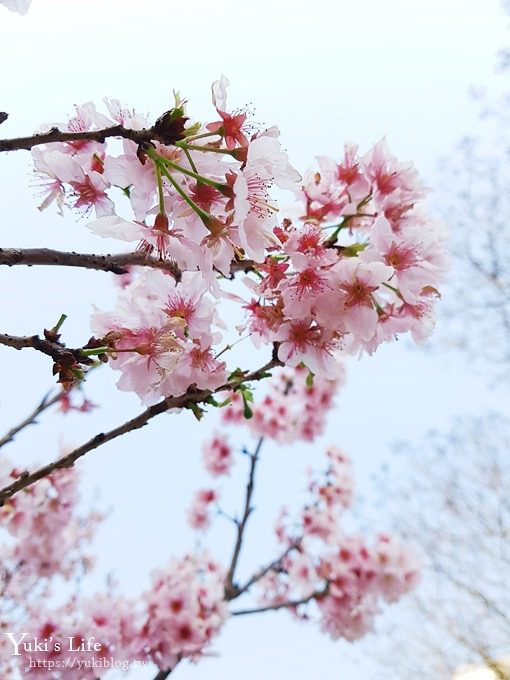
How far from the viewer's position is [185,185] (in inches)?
37.3

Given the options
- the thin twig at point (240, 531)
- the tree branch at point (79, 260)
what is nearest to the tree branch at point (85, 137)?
the tree branch at point (79, 260)

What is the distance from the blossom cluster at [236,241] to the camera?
933 mm

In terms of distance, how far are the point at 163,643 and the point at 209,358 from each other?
7.81 feet

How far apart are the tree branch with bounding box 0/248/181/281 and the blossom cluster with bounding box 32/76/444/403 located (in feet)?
0.16

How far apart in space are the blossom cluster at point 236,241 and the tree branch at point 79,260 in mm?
48

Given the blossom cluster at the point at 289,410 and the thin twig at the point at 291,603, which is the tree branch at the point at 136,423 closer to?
the thin twig at the point at 291,603

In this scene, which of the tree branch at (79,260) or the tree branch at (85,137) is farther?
the tree branch at (79,260)

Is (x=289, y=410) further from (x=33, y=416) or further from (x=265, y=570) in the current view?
(x=33, y=416)

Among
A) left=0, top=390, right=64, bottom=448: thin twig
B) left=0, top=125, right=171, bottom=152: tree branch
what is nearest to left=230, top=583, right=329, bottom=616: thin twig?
left=0, top=390, right=64, bottom=448: thin twig

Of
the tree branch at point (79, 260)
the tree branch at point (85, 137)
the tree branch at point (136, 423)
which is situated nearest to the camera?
the tree branch at point (85, 137)

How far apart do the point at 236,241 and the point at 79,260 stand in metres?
0.33

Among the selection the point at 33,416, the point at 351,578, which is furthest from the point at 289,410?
the point at 33,416

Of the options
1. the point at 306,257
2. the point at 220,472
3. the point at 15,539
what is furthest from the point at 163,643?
the point at 306,257

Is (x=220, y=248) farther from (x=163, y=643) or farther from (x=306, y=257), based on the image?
(x=163, y=643)
